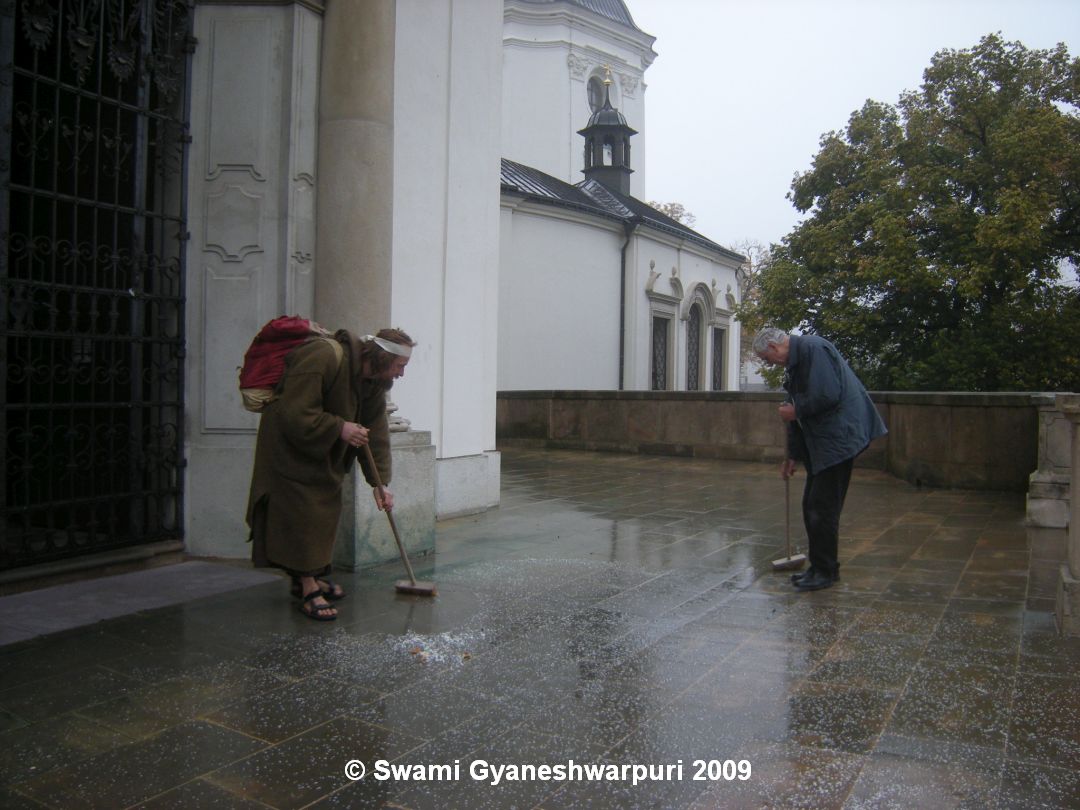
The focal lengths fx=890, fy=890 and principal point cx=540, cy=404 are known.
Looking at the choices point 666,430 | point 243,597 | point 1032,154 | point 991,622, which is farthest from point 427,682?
point 1032,154

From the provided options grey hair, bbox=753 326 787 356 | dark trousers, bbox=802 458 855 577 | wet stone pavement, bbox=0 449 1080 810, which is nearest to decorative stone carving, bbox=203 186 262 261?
wet stone pavement, bbox=0 449 1080 810

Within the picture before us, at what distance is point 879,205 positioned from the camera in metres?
24.2

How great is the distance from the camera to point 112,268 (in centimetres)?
578

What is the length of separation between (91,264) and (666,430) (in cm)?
1096

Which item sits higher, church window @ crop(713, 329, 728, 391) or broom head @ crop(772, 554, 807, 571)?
church window @ crop(713, 329, 728, 391)

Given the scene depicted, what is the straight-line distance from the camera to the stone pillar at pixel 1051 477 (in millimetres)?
7731

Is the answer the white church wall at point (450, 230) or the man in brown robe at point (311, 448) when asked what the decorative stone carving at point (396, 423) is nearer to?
the white church wall at point (450, 230)

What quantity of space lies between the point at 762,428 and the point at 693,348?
73.4ft

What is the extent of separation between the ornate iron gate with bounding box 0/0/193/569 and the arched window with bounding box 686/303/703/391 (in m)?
30.5

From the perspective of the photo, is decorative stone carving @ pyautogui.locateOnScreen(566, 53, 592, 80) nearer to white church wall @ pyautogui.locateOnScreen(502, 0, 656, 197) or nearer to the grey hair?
white church wall @ pyautogui.locateOnScreen(502, 0, 656, 197)

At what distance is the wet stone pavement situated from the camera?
2816 mm

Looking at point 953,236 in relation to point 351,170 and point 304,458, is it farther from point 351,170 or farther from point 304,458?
point 304,458

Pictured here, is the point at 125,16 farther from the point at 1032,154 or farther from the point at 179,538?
the point at 1032,154

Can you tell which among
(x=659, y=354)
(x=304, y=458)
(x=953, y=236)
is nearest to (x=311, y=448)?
(x=304, y=458)
